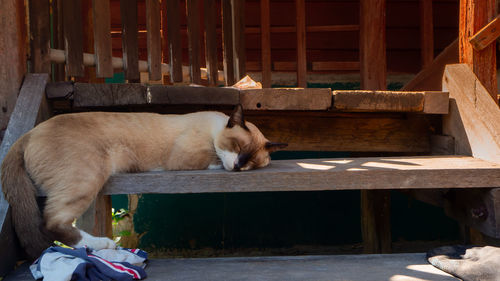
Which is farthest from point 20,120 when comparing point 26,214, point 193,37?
point 193,37

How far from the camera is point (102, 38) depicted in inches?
126

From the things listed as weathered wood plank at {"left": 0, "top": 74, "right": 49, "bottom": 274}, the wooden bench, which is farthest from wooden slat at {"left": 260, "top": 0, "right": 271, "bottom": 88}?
weathered wood plank at {"left": 0, "top": 74, "right": 49, "bottom": 274}

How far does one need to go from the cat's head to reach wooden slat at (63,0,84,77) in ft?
3.76

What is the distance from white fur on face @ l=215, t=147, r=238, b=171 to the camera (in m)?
2.65

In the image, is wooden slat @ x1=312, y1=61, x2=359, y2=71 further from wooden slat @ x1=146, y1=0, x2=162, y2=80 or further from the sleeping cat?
the sleeping cat

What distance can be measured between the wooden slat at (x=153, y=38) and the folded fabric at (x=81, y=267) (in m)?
2.11

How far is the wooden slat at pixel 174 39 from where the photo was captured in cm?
403

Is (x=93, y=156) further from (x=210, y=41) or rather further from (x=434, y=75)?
(x=434, y=75)

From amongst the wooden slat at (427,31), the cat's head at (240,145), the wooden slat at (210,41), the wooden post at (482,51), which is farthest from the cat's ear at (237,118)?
the wooden slat at (427,31)

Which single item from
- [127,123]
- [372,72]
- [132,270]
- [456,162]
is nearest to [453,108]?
[456,162]

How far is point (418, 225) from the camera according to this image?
540 cm

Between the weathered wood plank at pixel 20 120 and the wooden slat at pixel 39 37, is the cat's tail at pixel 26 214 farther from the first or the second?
the wooden slat at pixel 39 37

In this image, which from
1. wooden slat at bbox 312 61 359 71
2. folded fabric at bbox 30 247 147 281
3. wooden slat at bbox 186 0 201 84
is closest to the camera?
folded fabric at bbox 30 247 147 281

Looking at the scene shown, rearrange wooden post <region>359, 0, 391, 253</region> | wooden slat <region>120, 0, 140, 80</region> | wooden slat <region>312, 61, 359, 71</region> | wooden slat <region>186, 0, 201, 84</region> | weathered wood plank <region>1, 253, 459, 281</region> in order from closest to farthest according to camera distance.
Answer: weathered wood plank <region>1, 253, 459, 281</region> → wooden slat <region>120, 0, 140, 80</region> → wooden slat <region>186, 0, 201, 84</region> → wooden post <region>359, 0, 391, 253</region> → wooden slat <region>312, 61, 359, 71</region>
